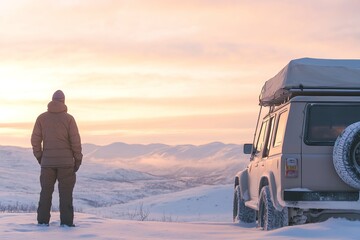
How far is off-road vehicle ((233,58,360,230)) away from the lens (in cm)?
759

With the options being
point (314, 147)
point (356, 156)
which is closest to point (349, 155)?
point (356, 156)

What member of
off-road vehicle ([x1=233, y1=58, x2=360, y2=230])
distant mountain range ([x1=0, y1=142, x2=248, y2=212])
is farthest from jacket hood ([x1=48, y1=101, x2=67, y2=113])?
distant mountain range ([x1=0, y1=142, x2=248, y2=212])

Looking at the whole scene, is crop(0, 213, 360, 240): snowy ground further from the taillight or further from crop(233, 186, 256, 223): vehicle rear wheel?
crop(233, 186, 256, 223): vehicle rear wheel

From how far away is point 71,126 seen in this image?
29.0ft

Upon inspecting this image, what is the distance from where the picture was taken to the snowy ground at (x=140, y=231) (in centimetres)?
692

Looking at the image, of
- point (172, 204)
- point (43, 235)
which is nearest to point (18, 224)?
point (43, 235)

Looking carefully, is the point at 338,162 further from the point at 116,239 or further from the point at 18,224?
the point at 18,224

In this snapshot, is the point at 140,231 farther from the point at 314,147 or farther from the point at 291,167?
the point at 314,147

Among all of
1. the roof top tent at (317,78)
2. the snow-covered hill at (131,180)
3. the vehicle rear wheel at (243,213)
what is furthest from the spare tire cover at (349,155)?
the snow-covered hill at (131,180)

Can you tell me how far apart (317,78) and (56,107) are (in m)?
3.43

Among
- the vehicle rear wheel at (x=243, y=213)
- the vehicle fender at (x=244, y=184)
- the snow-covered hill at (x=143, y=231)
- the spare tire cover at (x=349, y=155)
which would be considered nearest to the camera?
the snow-covered hill at (x=143, y=231)

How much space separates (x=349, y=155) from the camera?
7410 mm

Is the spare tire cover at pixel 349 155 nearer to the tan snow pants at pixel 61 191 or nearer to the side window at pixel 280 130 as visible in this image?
the side window at pixel 280 130

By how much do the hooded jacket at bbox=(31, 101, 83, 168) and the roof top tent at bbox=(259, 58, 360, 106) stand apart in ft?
9.13
